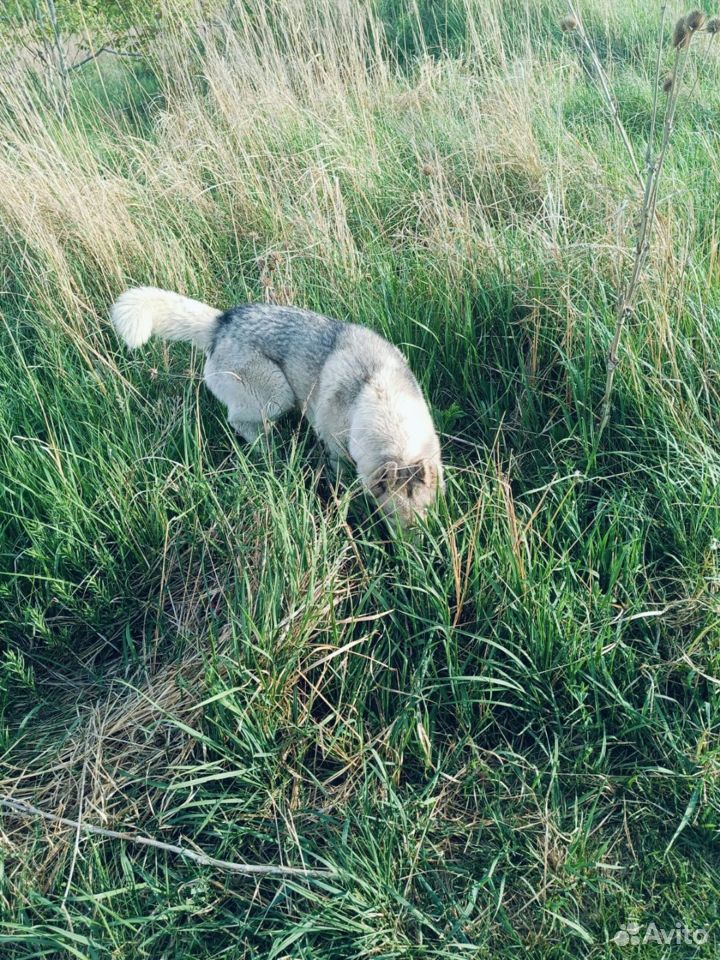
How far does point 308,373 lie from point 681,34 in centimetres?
194

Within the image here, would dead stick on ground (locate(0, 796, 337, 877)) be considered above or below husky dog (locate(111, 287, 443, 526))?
below

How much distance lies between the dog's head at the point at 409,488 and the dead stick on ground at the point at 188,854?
1.20 meters

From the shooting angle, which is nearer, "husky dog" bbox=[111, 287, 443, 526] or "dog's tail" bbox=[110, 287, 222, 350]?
"husky dog" bbox=[111, 287, 443, 526]

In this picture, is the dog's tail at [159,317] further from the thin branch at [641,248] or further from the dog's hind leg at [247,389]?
the thin branch at [641,248]

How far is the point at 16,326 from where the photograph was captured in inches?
149

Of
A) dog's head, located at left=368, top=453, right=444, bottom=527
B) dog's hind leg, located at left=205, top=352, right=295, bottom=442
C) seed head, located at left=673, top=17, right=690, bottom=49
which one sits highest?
seed head, located at left=673, top=17, right=690, bottom=49

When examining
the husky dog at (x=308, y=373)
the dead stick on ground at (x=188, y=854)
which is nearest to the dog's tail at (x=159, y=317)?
the husky dog at (x=308, y=373)

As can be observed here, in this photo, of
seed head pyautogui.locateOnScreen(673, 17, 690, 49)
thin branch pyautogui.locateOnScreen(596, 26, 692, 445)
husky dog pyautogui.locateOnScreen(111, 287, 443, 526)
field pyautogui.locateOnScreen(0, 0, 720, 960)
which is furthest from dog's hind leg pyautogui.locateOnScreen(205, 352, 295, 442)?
seed head pyautogui.locateOnScreen(673, 17, 690, 49)

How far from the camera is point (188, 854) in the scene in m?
2.09

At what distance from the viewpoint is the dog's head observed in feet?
9.02

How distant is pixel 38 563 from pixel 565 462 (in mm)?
2090

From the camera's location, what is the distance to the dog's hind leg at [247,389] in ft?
11.2

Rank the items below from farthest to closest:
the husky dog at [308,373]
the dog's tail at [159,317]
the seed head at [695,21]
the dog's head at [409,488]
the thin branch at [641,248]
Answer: the dog's tail at [159,317]
the husky dog at [308,373]
the dog's head at [409,488]
the thin branch at [641,248]
the seed head at [695,21]

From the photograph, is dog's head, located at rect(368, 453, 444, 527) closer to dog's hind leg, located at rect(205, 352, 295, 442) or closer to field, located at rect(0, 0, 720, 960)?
field, located at rect(0, 0, 720, 960)
